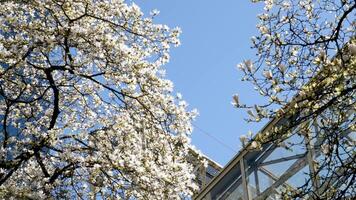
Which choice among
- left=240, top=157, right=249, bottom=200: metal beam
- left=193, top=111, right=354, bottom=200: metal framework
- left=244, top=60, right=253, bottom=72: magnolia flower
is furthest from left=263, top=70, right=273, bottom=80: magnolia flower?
left=240, top=157, right=249, bottom=200: metal beam

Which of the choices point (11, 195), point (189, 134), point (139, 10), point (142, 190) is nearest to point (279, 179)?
point (189, 134)

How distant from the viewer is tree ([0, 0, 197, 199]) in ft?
26.4

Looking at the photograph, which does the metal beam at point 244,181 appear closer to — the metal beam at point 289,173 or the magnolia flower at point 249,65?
the metal beam at point 289,173

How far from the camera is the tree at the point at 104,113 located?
26.4ft

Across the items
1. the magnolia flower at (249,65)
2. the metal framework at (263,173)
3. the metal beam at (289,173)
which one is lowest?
the magnolia flower at (249,65)

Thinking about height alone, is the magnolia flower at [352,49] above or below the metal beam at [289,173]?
Result: below

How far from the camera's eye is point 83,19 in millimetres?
8625

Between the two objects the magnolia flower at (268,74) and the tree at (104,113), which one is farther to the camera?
the tree at (104,113)

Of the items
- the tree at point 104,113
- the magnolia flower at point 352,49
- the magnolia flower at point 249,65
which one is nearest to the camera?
the magnolia flower at point 352,49

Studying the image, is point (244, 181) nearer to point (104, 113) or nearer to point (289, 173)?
point (289, 173)

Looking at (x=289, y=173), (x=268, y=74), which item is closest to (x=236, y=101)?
(x=268, y=74)

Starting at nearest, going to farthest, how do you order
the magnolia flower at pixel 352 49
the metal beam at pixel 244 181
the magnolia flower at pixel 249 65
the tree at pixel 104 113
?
1. the magnolia flower at pixel 352 49
2. the magnolia flower at pixel 249 65
3. the tree at pixel 104 113
4. the metal beam at pixel 244 181

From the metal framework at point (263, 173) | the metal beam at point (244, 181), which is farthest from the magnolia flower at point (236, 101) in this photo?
the metal beam at point (244, 181)

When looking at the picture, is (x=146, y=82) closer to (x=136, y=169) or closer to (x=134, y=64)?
(x=134, y=64)
